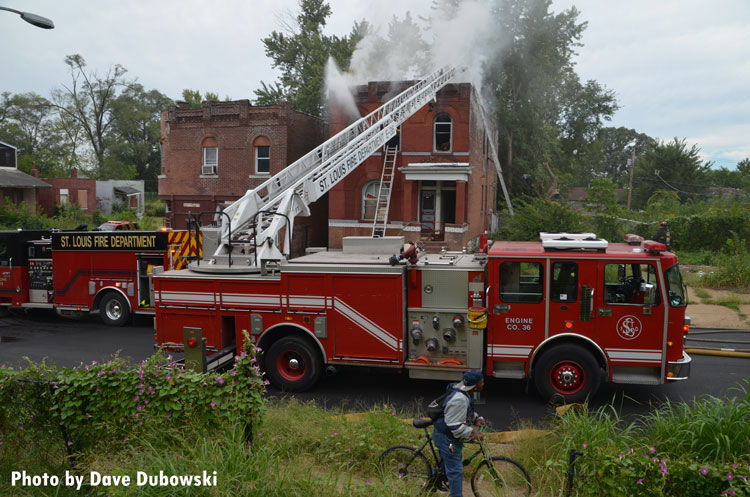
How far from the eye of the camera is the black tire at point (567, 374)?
8125 mm

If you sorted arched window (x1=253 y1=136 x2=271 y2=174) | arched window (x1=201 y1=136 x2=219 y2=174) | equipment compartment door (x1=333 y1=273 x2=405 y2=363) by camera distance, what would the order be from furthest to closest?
arched window (x1=201 y1=136 x2=219 y2=174)
arched window (x1=253 y1=136 x2=271 y2=174)
equipment compartment door (x1=333 y1=273 x2=405 y2=363)

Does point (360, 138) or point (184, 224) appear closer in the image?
point (360, 138)

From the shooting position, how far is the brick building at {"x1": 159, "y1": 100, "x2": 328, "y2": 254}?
26.7 meters

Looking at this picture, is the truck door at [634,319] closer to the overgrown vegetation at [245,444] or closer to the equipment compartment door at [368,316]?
the overgrown vegetation at [245,444]

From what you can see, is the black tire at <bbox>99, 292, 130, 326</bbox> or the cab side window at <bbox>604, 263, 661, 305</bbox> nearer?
the cab side window at <bbox>604, 263, 661, 305</bbox>

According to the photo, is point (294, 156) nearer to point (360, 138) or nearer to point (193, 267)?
point (360, 138)

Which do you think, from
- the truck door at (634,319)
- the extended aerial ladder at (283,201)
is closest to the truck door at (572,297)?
the truck door at (634,319)

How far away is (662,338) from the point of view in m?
7.91

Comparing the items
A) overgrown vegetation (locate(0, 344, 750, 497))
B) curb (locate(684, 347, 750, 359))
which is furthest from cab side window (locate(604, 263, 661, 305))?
curb (locate(684, 347, 750, 359))

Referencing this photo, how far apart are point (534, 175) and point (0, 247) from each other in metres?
30.8

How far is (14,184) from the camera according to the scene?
4203cm

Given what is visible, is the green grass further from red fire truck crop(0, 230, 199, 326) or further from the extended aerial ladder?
red fire truck crop(0, 230, 199, 326)

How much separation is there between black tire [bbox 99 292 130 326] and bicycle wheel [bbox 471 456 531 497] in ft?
39.7

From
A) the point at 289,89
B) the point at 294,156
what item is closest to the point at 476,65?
the point at 294,156
